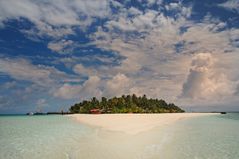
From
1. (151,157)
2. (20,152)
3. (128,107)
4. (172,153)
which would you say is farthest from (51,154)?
(128,107)

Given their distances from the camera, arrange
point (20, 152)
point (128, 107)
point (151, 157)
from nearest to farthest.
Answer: point (151, 157), point (20, 152), point (128, 107)

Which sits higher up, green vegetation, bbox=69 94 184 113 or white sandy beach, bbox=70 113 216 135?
green vegetation, bbox=69 94 184 113

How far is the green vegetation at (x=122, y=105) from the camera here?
119m

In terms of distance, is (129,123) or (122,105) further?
(122,105)

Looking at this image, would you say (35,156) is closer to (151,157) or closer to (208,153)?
(151,157)

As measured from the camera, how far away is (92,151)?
15.9 metres

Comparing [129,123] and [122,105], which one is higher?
[122,105]

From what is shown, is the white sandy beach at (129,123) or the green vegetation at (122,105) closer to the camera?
the white sandy beach at (129,123)

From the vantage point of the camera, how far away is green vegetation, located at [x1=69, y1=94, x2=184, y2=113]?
118875 millimetres

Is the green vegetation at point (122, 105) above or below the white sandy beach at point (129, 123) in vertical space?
above

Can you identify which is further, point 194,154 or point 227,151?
point 227,151

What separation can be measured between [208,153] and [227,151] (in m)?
1.54

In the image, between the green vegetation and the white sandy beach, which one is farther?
the green vegetation

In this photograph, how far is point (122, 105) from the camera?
120 metres
